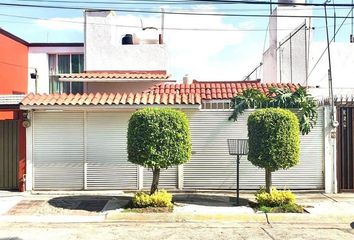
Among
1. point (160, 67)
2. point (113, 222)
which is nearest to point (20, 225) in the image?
point (113, 222)

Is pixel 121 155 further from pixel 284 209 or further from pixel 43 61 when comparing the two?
pixel 43 61

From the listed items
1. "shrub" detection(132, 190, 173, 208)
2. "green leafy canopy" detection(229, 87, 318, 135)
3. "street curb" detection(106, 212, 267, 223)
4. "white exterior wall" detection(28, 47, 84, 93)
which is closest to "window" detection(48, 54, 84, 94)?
"white exterior wall" detection(28, 47, 84, 93)

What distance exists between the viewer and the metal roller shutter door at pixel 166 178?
14555 mm

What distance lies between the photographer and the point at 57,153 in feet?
47.6

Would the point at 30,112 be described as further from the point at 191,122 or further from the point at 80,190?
the point at 191,122

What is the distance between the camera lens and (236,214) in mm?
11516

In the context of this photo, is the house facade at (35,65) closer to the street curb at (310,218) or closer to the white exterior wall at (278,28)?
the white exterior wall at (278,28)

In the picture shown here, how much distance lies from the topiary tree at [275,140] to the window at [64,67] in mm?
11038

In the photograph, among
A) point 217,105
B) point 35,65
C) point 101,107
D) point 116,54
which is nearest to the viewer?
point 101,107

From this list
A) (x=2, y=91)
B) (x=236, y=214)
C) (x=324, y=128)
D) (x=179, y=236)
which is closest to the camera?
(x=179, y=236)

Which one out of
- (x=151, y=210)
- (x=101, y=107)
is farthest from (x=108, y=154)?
(x=151, y=210)

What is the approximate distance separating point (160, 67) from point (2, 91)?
615cm

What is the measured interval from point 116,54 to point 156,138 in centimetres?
919

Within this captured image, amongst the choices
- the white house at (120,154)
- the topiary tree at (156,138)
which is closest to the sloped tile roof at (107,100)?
the white house at (120,154)
